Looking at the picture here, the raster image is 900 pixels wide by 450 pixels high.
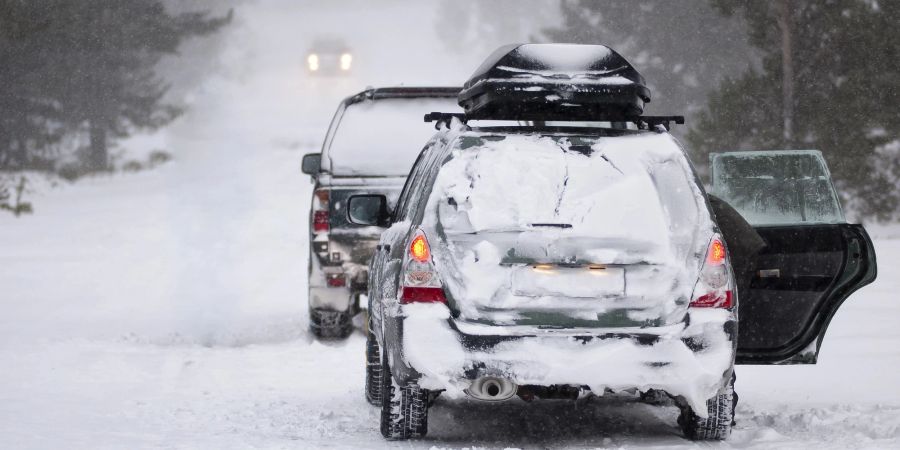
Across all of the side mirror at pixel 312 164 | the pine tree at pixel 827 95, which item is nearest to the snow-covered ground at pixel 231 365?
the side mirror at pixel 312 164

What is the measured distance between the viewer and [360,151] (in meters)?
12.0

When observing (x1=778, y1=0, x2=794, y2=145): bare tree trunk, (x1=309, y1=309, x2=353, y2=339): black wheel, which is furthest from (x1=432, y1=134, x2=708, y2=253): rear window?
(x1=778, y1=0, x2=794, y2=145): bare tree trunk

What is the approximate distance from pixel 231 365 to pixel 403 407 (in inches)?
164

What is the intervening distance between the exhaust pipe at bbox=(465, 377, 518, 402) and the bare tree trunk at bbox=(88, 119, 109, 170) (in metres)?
36.8

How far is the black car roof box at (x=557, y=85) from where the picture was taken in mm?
7473

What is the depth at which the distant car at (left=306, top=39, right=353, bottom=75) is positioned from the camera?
81.8 meters

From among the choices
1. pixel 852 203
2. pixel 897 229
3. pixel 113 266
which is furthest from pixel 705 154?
pixel 113 266

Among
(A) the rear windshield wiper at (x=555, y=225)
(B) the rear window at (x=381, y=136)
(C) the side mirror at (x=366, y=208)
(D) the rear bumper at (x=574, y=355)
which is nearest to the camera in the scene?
(D) the rear bumper at (x=574, y=355)

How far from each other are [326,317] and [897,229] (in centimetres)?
1681

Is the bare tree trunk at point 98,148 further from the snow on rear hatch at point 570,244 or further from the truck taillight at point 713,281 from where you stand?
the truck taillight at point 713,281

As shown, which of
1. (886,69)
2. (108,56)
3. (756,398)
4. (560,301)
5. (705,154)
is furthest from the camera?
(108,56)

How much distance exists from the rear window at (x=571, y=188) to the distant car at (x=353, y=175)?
15.4 feet

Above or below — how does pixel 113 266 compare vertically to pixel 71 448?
below

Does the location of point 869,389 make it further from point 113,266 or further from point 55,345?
point 113,266
